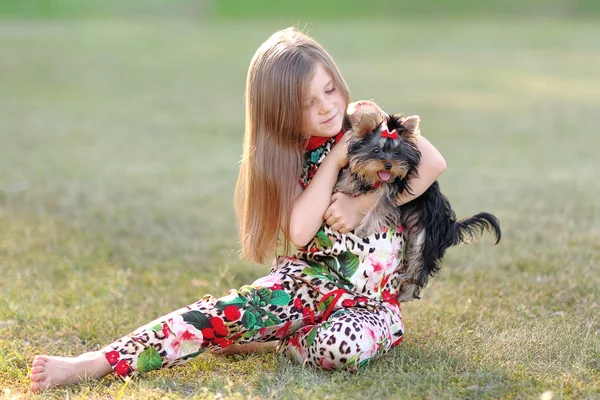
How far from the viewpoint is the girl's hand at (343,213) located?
138 inches

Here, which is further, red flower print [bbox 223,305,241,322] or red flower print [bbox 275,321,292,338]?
red flower print [bbox 275,321,292,338]

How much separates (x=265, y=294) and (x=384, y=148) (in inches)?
32.8

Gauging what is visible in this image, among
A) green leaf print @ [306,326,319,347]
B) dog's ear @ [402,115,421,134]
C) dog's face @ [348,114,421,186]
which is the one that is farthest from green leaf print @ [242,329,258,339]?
dog's ear @ [402,115,421,134]

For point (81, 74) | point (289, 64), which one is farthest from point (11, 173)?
point (81, 74)

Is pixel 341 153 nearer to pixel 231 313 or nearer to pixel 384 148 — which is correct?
pixel 384 148

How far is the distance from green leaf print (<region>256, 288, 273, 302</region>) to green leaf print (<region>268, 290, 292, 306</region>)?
1 cm

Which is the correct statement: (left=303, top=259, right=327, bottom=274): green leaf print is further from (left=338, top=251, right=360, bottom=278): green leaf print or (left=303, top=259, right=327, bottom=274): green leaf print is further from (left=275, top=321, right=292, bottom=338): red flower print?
(left=275, top=321, right=292, bottom=338): red flower print

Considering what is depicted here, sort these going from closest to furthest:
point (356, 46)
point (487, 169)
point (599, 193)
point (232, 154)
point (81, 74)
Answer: point (599, 193) < point (487, 169) < point (232, 154) < point (81, 74) < point (356, 46)

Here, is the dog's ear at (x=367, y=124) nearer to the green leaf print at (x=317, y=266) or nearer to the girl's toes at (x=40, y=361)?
the green leaf print at (x=317, y=266)

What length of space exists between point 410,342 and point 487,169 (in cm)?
509

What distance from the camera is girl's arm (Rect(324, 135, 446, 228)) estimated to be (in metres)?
3.43

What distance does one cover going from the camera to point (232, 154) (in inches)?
378

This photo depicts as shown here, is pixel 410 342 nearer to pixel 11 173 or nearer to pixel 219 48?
pixel 11 173

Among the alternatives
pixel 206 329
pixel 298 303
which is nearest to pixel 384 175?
pixel 298 303
